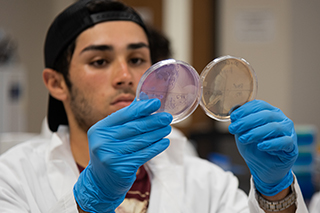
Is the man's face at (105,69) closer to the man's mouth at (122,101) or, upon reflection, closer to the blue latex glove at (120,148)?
the man's mouth at (122,101)

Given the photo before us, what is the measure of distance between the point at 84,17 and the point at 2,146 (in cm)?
104

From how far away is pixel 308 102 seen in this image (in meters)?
4.00

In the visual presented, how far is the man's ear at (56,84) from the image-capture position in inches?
59.9

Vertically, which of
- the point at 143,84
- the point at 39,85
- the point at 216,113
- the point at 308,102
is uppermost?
the point at 143,84

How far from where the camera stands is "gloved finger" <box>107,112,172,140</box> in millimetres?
992

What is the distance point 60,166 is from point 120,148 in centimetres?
50

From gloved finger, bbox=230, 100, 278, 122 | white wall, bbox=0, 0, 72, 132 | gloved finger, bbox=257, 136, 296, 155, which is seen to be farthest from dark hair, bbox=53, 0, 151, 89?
white wall, bbox=0, 0, 72, 132

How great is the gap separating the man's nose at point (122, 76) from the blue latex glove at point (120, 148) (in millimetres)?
305

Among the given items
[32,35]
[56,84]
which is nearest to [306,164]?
[56,84]

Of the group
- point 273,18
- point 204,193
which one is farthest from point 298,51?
point 204,193

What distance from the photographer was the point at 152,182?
142cm

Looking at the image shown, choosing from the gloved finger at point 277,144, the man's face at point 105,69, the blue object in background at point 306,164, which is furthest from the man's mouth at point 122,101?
the blue object in background at point 306,164

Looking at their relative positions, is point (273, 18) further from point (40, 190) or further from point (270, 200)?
point (40, 190)

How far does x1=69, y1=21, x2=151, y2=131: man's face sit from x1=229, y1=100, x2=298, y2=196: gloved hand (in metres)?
0.50
